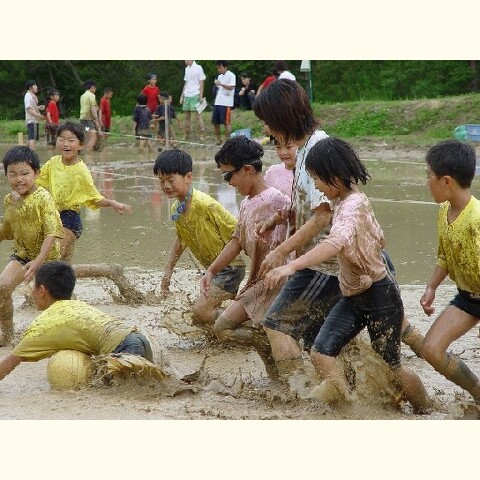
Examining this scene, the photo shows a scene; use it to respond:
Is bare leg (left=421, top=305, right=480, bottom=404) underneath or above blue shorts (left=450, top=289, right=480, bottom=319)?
underneath

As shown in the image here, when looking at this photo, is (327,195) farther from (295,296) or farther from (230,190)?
(230,190)

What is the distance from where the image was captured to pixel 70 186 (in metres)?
8.13

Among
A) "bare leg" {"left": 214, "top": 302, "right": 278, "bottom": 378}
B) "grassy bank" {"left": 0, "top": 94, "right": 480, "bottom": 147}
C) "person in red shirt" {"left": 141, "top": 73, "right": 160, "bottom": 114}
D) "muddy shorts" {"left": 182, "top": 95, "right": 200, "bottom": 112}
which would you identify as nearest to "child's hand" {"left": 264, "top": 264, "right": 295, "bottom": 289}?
"bare leg" {"left": 214, "top": 302, "right": 278, "bottom": 378}

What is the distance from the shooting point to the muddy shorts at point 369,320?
504 centimetres

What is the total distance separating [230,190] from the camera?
15102mm

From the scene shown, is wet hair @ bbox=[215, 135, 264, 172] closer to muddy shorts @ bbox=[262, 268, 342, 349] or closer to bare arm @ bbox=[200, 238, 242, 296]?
bare arm @ bbox=[200, 238, 242, 296]

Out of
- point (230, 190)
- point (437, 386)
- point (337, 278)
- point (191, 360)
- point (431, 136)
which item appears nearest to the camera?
point (337, 278)

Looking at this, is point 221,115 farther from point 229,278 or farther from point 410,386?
point 410,386

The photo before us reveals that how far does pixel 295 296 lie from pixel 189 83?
1848cm

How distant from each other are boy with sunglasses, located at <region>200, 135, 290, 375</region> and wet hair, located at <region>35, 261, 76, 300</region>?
971mm

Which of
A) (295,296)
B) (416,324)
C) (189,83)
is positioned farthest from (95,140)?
(295,296)

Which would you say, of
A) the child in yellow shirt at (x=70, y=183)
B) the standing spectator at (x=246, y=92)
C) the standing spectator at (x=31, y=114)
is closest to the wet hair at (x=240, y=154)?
the child in yellow shirt at (x=70, y=183)

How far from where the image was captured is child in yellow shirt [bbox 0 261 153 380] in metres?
5.61

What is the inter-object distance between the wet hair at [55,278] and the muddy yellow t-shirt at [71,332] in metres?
0.07
